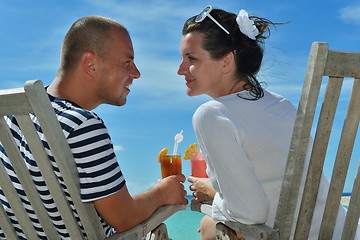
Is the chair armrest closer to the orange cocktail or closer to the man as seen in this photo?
the man

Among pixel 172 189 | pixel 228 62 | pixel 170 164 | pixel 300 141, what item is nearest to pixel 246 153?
pixel 300 141

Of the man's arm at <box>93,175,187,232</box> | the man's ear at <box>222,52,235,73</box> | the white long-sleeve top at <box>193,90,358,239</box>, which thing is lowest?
the man's arm at <box>93,175,187,232</box>

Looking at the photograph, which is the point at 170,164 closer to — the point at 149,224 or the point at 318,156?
the point at 149,224

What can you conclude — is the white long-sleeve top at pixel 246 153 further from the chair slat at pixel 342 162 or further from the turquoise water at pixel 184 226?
the turquoise water at pixel 184 226

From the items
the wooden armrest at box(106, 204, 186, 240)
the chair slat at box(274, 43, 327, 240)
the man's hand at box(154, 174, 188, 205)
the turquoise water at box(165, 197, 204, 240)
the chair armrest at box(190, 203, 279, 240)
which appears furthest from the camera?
the turquoise water at box(165, 197, 204, 240)

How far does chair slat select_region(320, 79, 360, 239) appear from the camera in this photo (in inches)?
78.3

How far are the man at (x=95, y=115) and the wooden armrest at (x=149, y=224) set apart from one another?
2 centimetres

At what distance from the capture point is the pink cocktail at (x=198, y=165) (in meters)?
2.77

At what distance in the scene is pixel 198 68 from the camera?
2.55 meters

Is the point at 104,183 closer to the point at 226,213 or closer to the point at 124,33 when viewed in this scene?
the point at 226,213

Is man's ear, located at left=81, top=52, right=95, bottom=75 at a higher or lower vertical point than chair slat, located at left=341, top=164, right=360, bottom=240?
higher

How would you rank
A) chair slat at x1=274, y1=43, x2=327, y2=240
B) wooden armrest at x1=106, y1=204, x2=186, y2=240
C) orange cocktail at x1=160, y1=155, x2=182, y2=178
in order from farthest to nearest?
A: orange cocktail at x1=160, y1=155, x2=182, y2=178, wooden armrest at x1=106, y1=204, x2=186, y2=240, chair slat at x1=274, y1=43, x2=327, y2=240

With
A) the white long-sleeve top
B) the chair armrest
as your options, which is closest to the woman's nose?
the white long-sleeve top

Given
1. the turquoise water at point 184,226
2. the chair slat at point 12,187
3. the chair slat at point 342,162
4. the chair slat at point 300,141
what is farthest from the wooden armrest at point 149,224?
the turquoise water at point 184,226
